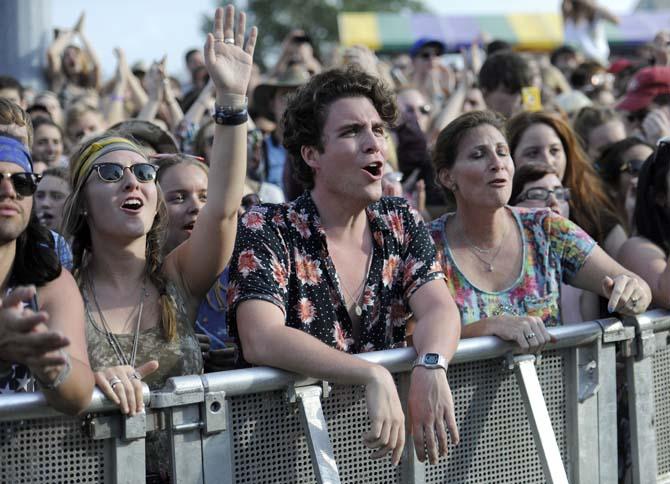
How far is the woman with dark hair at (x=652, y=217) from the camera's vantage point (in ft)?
13.6

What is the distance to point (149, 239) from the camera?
3451mm

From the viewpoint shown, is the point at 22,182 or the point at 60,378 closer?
the point at 60,378

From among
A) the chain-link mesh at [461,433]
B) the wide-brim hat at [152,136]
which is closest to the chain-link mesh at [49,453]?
the chain-link mesh at [461,433]

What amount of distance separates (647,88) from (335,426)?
5.17m

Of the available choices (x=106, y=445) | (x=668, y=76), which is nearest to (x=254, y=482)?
(x=106, y=445)

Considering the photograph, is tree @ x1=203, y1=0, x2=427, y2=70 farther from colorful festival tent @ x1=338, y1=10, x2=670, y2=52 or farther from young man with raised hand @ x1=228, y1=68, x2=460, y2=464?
young man with raised hand @ x1=228, y1=68, x2=460, y2=464

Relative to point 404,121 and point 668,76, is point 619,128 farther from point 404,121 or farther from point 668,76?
point 404,121

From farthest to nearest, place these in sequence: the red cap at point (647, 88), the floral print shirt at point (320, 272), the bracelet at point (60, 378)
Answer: the red cap at point (647, 88)
the floral print shirt at point (320, 272)
the bracelet at point (60, 378)

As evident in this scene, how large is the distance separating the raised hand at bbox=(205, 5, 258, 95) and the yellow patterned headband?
429 millimetres

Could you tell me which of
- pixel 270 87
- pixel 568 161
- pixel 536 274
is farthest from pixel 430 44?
pixel 536 274

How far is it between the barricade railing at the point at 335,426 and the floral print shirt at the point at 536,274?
471 millimetres

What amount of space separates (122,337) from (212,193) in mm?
556

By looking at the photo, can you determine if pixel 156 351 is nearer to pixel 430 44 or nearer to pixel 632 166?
pixel 632 166

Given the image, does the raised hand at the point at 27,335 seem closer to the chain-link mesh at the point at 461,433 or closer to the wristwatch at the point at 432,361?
the chain-link mesh at the point at 461,433
